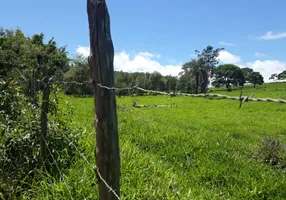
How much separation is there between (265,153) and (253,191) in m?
2.78

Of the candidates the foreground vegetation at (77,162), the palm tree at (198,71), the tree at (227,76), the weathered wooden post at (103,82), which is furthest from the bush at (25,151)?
the tree at (227,76)

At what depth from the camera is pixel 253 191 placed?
457 cm

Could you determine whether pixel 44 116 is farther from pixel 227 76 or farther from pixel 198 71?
pixel 227 76

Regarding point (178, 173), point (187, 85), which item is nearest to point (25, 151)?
point (178, 173)

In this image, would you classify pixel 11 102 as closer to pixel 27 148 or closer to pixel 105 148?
pixel 27 148

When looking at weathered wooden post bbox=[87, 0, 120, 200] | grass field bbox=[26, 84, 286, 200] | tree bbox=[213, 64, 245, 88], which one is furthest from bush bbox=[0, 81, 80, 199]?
tree bbox=[213, 64, 245, 88]

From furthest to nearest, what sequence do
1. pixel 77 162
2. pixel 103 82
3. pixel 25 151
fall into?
pixel 77 162 < pixel 25 151 < pixel 103 82

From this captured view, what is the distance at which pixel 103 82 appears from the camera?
1791 mm

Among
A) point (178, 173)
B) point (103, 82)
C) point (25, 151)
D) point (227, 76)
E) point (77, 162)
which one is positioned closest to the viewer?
point (103, 82)

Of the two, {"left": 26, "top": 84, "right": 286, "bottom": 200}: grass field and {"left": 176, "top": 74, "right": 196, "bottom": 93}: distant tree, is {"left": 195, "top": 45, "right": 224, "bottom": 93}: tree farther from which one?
{"left": 26, "top": 84, "right": 286, "bottom": 200}: grass field

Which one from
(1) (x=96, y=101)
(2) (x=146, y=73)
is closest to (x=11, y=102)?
(1) (x=96, y=101)

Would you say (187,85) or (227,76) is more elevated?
(227,76)

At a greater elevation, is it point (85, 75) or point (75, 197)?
point (85, 75)

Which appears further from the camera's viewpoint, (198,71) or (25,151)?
(198,71)
